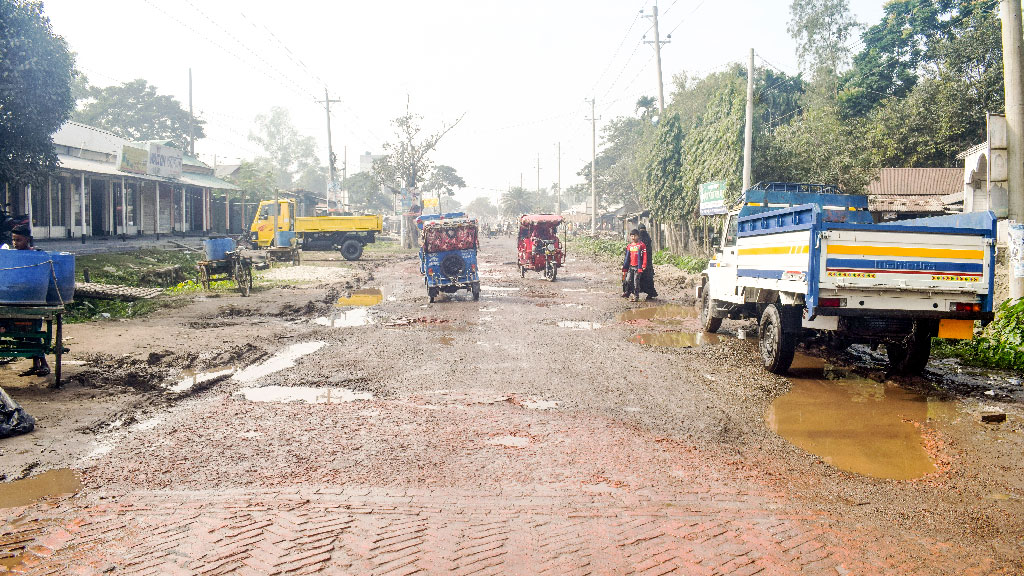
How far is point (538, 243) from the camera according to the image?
23953mm

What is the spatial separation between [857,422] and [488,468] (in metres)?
3.64

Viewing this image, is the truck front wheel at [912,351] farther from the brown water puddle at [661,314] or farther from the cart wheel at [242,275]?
the cart wheel at [242,275]

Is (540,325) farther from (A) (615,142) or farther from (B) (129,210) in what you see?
(A) (615,142)

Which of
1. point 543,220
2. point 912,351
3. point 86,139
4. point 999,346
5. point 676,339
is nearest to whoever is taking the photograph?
point 912,351

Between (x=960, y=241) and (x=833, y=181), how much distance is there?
60.1 feet

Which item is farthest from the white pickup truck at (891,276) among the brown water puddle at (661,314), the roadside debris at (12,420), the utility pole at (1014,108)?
the roadside debris at (12,420)

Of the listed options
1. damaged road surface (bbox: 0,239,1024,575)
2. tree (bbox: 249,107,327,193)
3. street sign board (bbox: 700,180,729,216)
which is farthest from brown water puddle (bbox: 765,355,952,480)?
tree (bbox: 249,107,327,193)

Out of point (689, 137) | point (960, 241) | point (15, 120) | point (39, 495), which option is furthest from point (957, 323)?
point (689, 137)

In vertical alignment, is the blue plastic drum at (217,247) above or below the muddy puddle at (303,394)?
above

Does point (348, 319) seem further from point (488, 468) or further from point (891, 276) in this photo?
point (891, 276)

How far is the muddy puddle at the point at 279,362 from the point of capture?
8.51m

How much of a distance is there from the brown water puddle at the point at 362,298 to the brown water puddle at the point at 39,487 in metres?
11.2

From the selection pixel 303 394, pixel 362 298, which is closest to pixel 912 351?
pixel 303 394

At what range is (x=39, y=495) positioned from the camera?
4.58m
